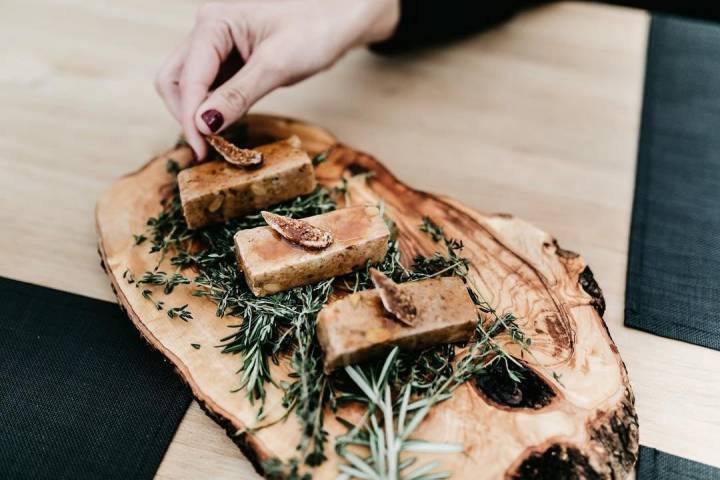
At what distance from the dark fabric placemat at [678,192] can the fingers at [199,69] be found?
1382 millimetres

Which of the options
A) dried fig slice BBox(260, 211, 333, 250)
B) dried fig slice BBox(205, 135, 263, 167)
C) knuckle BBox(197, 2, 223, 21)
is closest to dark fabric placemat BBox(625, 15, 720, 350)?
dried fig slice BBox(260, 211, 333, 250)

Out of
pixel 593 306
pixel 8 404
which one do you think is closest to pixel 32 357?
pixel 8 404

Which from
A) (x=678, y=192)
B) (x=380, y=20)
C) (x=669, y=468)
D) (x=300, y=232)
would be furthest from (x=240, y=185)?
(x=678, y=192)

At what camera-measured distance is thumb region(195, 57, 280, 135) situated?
178 cm

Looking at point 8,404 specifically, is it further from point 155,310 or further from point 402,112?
point 402,112

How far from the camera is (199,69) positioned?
1911 mm

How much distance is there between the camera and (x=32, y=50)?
249 centimetres

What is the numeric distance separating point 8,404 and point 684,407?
168 cm

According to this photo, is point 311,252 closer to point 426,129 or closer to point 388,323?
point 388,323

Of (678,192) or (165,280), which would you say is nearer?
(165,280)

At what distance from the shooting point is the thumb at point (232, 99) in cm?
178

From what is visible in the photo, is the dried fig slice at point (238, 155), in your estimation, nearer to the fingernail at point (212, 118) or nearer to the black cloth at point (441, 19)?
the fingernail at point (212, 118)

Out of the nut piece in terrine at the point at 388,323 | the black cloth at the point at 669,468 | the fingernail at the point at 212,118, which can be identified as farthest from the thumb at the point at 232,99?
the black cloth at the point at 669,468

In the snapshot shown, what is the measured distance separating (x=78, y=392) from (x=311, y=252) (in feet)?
2.22
